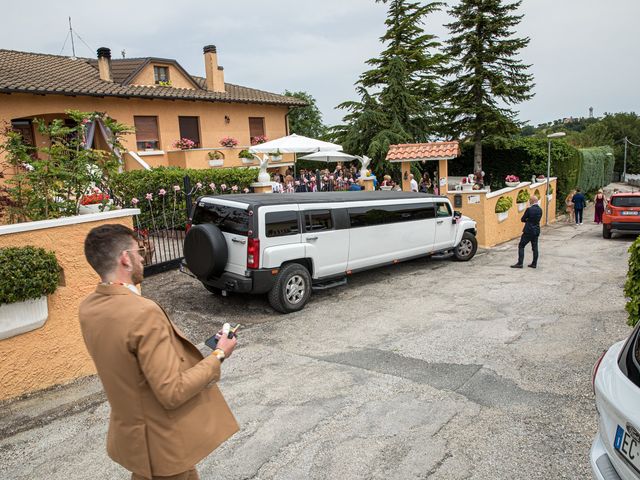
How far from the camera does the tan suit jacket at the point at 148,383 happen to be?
2041 millimetres

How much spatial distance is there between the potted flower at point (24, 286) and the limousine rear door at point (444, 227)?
819cm

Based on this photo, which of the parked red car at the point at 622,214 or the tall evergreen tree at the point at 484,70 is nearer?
the parked red car at the point at 622,214

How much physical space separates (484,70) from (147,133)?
696 inches

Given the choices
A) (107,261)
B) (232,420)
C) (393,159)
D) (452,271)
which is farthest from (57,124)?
(393,159)

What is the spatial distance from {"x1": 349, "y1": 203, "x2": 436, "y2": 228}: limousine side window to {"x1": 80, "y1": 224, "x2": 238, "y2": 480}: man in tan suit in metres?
6.85

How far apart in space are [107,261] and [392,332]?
537cm

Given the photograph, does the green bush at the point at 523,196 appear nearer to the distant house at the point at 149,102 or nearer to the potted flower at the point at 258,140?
the distant house at the point at 149,102

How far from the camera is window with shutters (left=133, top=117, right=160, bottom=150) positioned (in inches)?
803

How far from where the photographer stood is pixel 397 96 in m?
26.4

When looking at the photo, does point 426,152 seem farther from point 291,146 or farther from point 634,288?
point 634,288

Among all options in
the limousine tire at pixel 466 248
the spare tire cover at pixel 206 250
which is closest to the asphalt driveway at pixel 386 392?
the spare tire cover at pixel 206 250

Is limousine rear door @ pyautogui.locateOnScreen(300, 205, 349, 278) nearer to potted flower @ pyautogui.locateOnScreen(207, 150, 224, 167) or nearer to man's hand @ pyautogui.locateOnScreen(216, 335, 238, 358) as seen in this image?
man's hand @ pyautogui.locateOnScreen(216, 335, 238, 358)

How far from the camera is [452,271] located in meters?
11.3

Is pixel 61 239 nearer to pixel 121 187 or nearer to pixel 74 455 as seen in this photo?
pixel 74 455
